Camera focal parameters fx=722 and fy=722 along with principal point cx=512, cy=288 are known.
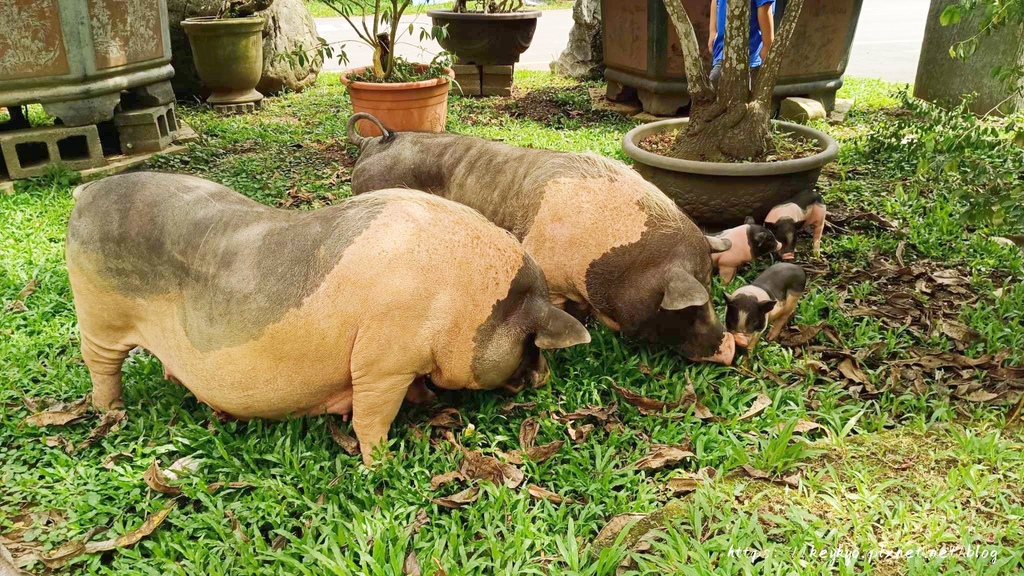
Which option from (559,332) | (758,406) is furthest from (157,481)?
(758,406)

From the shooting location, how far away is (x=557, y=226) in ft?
11.3

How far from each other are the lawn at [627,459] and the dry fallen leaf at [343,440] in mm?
19

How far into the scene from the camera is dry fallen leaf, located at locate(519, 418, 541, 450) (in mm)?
3006

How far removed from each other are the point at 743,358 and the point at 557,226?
3.72ft

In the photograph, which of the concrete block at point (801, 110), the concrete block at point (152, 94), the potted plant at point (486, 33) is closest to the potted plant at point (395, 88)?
the concrete block at point (152, 94)

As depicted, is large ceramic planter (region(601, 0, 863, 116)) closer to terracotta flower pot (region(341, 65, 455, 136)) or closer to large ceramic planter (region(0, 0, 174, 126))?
terracotta flower pot (region(341, 65, 455, 136))

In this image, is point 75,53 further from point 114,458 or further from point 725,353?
point 725,353

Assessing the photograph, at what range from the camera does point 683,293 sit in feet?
10.4

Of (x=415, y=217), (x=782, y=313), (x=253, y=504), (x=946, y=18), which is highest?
(x=946, y=18)

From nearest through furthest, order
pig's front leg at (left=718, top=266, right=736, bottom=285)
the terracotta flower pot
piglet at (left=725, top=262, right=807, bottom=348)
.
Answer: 1. piglet at (left=725, top=262, right=807, bottom=348)
2. pig's front leg at (left=718, top=266, right=736, bottom=285)
3. the terracotta flower pot

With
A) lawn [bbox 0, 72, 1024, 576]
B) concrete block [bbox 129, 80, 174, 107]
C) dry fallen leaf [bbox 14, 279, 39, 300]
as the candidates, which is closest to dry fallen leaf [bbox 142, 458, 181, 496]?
lawn [bbox 0, 72, 1024, 576]

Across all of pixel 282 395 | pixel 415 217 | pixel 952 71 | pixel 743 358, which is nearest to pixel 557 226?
pixel 415 217

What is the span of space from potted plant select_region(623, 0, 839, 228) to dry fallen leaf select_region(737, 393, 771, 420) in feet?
5.64

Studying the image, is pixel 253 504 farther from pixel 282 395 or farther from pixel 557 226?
pixel 557 226
